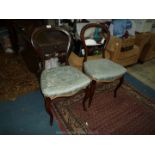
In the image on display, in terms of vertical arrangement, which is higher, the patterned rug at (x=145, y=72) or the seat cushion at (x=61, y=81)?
the seat cushion at (x=61, y=81)

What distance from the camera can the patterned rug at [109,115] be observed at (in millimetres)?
1601

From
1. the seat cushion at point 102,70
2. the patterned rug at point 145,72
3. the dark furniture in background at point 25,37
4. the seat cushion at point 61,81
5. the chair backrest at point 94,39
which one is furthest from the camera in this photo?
the patterned rug at point 145,72

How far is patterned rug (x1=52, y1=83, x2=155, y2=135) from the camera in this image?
1.60 meters

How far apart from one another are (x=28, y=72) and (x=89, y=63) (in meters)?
1.20

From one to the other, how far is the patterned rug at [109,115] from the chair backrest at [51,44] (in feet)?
1.68

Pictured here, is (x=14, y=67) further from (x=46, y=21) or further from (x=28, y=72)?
(x=46, y=21)

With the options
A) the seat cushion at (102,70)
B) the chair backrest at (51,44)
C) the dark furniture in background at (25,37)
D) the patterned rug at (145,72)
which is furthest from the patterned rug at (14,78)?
the patterned rug at (145,72)

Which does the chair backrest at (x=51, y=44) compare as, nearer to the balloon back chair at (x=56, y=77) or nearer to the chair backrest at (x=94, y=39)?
the balloon back chair at (x=56, y=77)

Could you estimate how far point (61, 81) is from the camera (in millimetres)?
1411

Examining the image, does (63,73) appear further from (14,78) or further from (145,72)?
(145,72)

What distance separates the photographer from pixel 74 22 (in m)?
2.27

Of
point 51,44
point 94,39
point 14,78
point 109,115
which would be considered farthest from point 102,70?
point 14,78

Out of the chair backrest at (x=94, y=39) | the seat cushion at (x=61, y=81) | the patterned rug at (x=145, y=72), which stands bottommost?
the patterned rug at (x=145, y=72)

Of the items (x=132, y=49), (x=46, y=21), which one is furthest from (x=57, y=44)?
(x=132, y=49)
